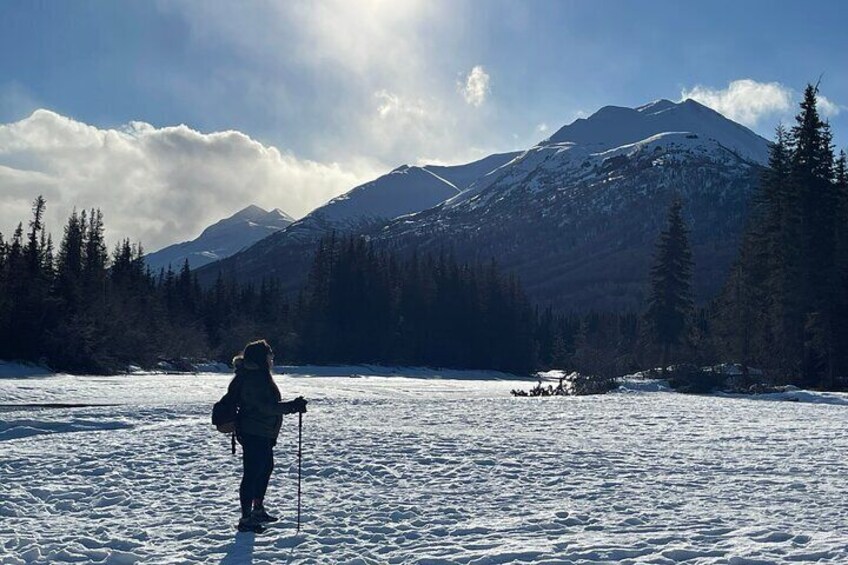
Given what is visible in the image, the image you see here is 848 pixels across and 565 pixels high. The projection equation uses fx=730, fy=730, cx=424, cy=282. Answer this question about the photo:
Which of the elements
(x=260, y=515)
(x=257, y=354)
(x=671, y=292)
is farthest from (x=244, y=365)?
(x=671, y=292)

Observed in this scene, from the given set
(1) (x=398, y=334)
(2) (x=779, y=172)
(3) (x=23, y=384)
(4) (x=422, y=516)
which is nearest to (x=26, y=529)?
(4) (x=422, y=516)

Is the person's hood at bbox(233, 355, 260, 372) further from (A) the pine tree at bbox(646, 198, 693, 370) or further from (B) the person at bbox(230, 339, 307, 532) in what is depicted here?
(A) the pine tree at bbox(646, 198, 693, 370)

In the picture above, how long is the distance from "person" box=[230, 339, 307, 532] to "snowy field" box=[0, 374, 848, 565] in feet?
1.29

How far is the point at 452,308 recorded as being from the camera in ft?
297

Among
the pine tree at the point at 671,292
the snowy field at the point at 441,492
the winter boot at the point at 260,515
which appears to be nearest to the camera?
the snowy field at the point at 441,492

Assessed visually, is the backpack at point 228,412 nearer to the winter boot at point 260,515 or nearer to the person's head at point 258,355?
the person's head at point 258,355

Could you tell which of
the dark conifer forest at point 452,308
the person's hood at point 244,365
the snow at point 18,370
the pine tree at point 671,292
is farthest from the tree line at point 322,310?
the person's hood at point 244,365

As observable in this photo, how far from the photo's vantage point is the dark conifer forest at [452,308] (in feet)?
121

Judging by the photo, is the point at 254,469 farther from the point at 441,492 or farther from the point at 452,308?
the point at 452,308

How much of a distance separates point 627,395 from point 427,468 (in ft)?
73.3

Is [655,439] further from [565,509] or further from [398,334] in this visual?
[398,334]

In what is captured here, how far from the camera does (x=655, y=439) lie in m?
16.4

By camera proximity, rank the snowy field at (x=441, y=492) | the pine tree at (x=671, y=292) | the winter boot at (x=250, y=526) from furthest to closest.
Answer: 1. the pine tree at (x=671, y=292)
2. the winter boot at (x=250, y=526)
3. the snowy field at (x=441, y=492)

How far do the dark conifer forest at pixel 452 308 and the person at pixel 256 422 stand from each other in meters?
32.4
